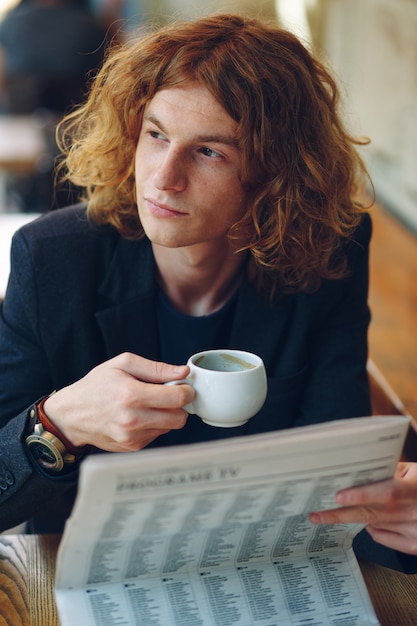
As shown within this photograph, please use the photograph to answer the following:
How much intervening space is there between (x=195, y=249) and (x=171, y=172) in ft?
0.72

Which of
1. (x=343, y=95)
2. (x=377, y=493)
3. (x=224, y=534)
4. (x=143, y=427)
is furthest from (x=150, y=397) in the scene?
(x=343, y=95)

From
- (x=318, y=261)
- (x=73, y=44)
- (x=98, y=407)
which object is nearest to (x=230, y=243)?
(x=318, y=261)

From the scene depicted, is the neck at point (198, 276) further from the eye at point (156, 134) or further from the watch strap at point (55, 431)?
the watch strap at point (55, 431)

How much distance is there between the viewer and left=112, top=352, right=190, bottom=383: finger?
1.07m

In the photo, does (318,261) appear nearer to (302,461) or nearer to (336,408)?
(336,408)

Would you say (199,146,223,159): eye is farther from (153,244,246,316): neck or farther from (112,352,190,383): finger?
(112,352,190,383): finger

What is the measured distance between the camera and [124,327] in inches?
57.8

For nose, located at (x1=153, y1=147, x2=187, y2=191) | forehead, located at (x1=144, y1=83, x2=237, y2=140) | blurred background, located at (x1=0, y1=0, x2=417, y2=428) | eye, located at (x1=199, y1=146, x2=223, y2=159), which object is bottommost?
blurred background, located at (x1=0, y1=0, x2=417, y2=428)

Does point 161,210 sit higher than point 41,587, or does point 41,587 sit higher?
point 161,210

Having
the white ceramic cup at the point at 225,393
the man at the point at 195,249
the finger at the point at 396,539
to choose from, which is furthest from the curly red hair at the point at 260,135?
the finger at the point at 396,539

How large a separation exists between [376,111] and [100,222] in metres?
2.35

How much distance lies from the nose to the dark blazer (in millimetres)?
233

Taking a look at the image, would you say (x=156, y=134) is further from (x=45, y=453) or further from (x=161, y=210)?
(x=45, y=453)

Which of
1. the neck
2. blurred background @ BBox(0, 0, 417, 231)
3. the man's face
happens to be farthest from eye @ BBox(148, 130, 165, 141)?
blurred background @ BBox(0, 0, 417, 231)
